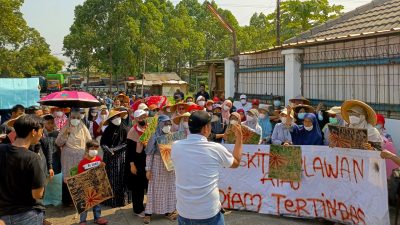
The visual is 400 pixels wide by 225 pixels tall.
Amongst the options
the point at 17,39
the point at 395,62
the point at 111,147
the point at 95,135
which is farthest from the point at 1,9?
the point at 395,62

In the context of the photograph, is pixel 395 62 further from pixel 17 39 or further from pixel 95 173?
pixel 17 39

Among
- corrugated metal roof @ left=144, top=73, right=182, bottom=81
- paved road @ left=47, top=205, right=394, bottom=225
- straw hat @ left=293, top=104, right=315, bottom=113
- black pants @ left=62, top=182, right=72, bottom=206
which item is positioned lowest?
paved road @ left=47, top=205, right=394, bottom=225

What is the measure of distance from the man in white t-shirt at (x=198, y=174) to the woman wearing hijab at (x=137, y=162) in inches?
119

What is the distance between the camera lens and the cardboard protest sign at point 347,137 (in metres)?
5.37

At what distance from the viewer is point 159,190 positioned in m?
6.34

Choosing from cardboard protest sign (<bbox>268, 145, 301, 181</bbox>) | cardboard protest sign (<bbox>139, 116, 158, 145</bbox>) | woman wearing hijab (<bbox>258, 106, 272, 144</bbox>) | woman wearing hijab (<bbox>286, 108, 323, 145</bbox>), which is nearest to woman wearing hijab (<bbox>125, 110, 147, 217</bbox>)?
cardboard protest sign (<bbox>139, 116, 158, 145</bbox>)

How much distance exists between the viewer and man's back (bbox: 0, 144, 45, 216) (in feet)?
10.8

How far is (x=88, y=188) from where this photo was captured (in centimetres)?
615

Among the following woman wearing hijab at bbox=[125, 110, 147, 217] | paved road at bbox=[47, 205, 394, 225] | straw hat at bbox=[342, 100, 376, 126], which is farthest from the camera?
woman wearing hijab at bbox=[125, 110, 147, 217]

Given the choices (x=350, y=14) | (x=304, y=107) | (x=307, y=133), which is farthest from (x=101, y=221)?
(x=350, y=14)

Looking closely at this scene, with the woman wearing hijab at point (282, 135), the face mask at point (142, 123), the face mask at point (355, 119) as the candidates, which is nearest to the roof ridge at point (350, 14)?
the woman wearing hijab at point (282, 135)

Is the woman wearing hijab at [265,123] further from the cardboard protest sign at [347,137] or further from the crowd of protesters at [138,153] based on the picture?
the cardboard protest sign at [347,137]

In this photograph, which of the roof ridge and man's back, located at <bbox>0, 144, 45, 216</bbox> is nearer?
man's back, located at <bbox>0, 144, 45, 216</bbox>

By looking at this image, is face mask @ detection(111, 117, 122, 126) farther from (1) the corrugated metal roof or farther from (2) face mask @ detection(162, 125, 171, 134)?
(1) the corrugated metal roof
